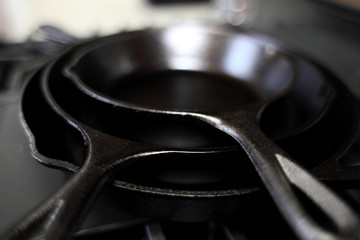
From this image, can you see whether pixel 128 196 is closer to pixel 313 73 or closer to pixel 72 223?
pixel 72 223

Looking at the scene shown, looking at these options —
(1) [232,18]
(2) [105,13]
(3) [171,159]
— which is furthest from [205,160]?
(2) [105,13]

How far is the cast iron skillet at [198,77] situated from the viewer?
26 centimetres

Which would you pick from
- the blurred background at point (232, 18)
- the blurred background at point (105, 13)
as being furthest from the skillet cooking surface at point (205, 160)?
the blurred background at point (105, 13)

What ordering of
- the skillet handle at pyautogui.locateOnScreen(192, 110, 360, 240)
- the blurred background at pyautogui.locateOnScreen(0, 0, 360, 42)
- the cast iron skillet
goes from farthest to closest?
1. the blurred background at pyautogui.locateOnScreen(0, 0, 360, 42)
2. the cast iron skillet
3. the skillet handle at pyautogui.locateOnScreen(192, 110, 360, 240)

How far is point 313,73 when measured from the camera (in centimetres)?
40

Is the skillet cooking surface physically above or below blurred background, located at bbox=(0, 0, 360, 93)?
below

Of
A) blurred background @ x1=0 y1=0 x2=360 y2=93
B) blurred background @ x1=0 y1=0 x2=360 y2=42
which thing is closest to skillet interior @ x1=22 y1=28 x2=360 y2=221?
blurred background @ x1=0 y1=0 x2=360 y2=93

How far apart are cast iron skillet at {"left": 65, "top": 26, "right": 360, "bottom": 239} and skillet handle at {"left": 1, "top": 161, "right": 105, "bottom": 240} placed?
96 mm

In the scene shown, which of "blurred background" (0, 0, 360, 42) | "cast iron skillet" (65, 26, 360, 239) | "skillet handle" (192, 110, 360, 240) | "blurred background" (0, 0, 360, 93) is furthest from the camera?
"blurred background" (0, 0, 360, 42)

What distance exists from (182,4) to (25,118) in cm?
100

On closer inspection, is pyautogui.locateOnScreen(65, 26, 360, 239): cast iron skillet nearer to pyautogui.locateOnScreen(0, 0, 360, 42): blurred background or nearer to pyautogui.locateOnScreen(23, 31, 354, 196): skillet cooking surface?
pyautogui.locateOnScreen(23, 31, 354, 196): skillet cooking surface

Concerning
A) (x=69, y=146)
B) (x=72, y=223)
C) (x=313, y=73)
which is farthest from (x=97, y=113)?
(x=313, y=73)

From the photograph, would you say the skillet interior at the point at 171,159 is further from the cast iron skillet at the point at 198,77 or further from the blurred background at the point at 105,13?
the blurred background at the point at 105,13

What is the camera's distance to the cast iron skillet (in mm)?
262
